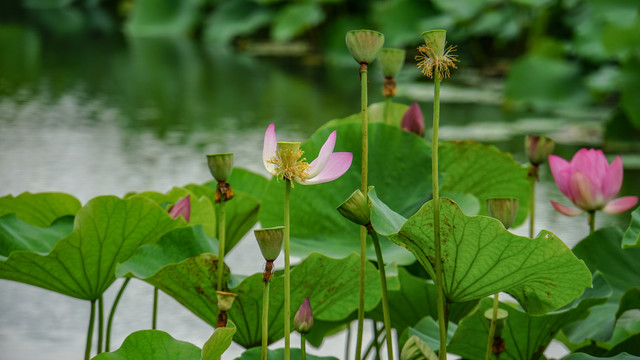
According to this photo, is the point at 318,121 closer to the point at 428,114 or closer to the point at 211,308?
the point at 428,114

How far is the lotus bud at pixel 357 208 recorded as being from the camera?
440mm

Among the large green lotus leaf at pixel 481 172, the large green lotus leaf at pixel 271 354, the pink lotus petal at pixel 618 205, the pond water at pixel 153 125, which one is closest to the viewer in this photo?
the large green lotus leaf at pixel 271 354

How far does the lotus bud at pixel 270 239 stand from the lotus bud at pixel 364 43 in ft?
0.37

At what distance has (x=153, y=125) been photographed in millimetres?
2252

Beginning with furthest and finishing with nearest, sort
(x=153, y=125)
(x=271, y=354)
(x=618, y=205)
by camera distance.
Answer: (x=153, y=125) < (x=618, y=205) < (x=271, y=354)

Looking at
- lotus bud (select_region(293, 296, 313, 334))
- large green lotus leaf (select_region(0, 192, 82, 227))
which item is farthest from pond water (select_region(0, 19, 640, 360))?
lotus bud (select_region(293, 296, 313, 334))

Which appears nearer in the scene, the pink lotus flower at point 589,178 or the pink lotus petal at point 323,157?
the pink lotus petal at point 323,157

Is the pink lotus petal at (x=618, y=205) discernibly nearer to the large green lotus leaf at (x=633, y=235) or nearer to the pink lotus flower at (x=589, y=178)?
the pink lotus flower at (x=589, y=178)

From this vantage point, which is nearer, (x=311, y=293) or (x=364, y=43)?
(x=364, y=43)

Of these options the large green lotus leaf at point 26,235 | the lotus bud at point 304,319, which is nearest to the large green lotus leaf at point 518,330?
the lotus bud at point 304,319

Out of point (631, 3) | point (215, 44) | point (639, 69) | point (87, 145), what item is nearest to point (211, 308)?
point (87, 145)

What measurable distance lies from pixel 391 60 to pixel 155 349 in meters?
0.28

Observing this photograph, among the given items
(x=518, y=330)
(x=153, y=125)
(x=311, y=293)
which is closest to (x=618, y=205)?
(x=518, y=330)

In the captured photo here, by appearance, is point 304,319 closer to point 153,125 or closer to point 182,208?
point 182,208
